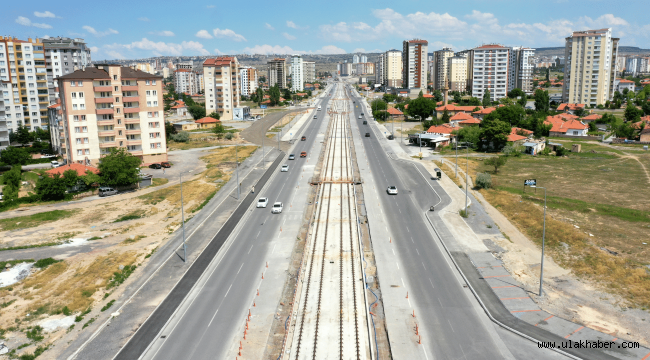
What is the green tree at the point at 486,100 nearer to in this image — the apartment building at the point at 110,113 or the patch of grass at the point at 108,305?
the apartment building at the point at 110,113

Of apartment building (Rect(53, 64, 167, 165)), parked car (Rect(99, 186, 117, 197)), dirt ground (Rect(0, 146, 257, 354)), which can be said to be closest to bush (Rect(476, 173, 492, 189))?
dirt ground (Rect(0, 146, 257, 354))

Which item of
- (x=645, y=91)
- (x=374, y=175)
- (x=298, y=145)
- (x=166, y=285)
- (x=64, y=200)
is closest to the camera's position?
(x=166, y=285)

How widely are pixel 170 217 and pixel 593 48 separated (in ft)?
574

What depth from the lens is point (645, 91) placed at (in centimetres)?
19712

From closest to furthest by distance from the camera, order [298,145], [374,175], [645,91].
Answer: [374,175]
[298,145]
[645,91]

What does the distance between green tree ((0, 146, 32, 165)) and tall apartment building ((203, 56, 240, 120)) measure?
76.7m

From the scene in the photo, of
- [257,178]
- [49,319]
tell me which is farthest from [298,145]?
[49,319]

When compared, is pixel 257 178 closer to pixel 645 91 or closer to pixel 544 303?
pixel 544 303

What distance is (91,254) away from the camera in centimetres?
4788

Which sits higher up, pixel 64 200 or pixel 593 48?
pixel 593 48

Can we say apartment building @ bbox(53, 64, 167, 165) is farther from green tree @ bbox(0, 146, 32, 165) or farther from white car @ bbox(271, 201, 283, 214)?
white car @ bbox(271, 201, 283, 214)

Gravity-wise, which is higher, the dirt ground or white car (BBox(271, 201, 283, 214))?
white car (BBox(271, 201, 283, 214))

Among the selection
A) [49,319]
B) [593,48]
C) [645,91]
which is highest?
[593,48]

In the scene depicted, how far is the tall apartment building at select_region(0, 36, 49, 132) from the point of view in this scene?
12362 cm
